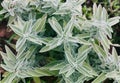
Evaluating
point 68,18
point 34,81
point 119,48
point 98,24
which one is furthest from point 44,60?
point 119,48

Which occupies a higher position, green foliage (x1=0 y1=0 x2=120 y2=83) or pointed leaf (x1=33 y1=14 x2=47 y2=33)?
pointed leaf (x1=33 y1=14 x2=47 y2=33)

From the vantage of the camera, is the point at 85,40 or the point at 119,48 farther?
the point at 119,48

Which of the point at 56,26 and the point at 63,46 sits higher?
the point at 56,26

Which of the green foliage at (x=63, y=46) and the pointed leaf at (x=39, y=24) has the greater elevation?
the pointed leaf at (x=39, y=24)

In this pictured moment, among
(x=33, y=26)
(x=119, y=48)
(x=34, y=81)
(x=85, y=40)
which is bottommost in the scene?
(x=119, y=48)

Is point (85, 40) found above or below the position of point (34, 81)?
above

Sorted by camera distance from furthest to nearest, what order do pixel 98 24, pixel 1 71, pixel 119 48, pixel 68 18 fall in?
pixel 119 48
pixel 1 71
pixel 68 18
pixel 98 24

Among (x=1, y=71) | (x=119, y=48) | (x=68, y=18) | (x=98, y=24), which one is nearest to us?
(x=98, y=24)

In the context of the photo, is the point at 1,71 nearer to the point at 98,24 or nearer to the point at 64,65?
the point at 64,65
